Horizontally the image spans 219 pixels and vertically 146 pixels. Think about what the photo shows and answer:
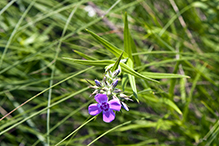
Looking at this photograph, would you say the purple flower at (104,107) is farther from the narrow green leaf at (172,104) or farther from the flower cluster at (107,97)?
the narrow green leaf at (172,104)

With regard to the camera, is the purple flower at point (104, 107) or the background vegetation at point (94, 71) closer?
the purple flower at point (104, 107)

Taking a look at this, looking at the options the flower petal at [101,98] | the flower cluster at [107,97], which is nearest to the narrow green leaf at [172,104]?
the flower cluster at [107,97]

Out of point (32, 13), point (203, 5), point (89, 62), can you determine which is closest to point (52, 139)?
point (89, 62)

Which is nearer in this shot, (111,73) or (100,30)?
(111,73)

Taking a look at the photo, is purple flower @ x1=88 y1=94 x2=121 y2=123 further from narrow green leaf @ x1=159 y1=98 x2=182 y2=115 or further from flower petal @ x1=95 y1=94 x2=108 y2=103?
narrow green leaf @ x1=159 y1=98 x2=182 y2=115

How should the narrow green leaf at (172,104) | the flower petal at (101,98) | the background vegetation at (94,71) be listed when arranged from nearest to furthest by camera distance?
the flower petal at (101,98) < the narrow green leaf at (172,104) < the background vegetation at (94,71)

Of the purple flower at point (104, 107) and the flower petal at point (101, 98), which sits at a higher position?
the flower petal at point (101, 98)

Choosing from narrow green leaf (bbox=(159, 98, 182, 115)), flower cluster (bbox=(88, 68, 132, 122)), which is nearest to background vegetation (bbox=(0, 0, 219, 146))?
narrow green leaf (bbox=(159, 98, 182, 115))

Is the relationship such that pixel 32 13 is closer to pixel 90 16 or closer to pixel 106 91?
pixel 90 16
